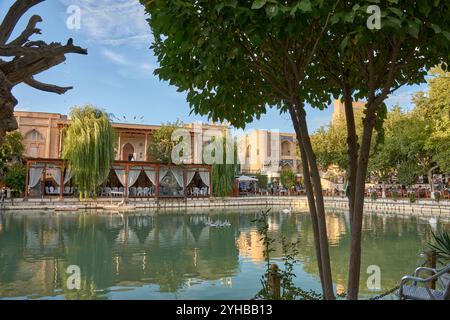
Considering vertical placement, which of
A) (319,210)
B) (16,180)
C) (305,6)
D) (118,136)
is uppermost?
(118,136)

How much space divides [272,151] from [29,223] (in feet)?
119

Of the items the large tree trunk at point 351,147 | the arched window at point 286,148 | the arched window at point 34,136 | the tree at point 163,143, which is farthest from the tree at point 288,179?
the large tree trunk at point 351,147

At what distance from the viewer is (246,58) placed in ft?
11.5

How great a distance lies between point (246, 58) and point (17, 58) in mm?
1794

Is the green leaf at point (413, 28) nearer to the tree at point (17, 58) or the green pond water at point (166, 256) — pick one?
the tree at point (17, 58)

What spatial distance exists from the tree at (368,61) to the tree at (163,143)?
3109cm

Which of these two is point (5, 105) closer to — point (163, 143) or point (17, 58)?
point (17, 58)

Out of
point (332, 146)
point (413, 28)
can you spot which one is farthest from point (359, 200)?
point (332, 146)

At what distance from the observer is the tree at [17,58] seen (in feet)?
7.91

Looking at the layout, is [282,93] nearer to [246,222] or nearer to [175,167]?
[246,222]

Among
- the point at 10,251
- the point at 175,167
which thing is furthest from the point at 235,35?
the point at 175,167

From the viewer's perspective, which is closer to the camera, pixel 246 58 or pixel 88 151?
pixel 246 58

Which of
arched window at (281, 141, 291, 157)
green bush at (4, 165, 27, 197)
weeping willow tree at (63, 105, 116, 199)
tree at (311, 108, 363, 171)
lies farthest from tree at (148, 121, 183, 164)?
arched window at (281, 141, 291, 157)

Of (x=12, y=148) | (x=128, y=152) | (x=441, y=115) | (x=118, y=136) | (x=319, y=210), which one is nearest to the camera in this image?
(x=319, y=210)
